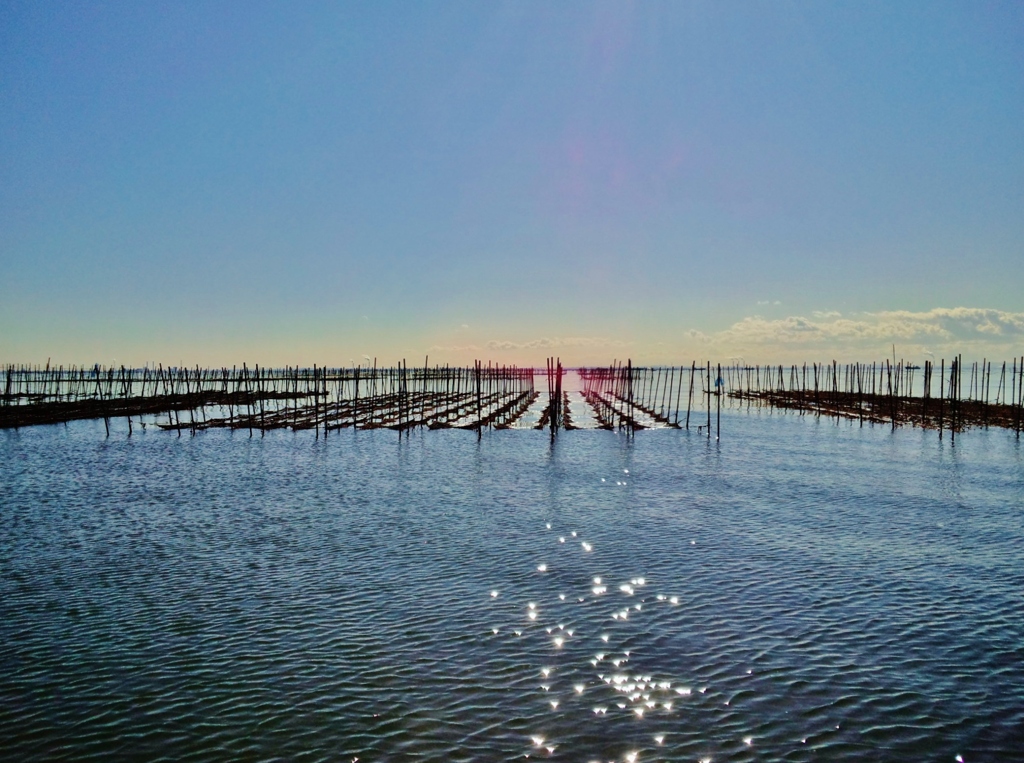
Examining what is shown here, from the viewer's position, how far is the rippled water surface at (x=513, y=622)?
849cm

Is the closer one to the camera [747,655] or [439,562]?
[747,655]

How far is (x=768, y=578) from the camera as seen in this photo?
47.2 ft

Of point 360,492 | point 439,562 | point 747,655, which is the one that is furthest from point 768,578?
point 360,492

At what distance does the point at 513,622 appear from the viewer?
12070 millimetres

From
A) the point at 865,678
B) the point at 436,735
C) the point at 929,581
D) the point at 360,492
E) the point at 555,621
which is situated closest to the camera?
the point at 436,735

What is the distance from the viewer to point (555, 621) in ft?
40.0

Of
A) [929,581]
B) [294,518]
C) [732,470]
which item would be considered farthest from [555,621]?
[732,470]

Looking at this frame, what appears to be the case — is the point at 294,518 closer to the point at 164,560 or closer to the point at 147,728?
the point at 164,560

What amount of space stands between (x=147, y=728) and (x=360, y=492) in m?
16.6

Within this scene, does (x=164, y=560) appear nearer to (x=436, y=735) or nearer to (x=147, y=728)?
(x=147, y=728)

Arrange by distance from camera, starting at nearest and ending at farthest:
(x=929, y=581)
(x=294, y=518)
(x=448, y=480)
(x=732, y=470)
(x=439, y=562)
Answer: (x=929, y=581) < (x=439, y=562) < (x=294, y=518) < (x=448, y=480) < (x=732, y=470)

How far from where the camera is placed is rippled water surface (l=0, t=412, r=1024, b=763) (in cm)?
849

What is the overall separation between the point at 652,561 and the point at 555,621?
177 inches

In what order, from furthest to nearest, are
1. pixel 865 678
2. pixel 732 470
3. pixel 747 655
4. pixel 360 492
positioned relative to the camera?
1. pixel 732 470
2. pixel 360 492
3. pixel 747 655
4. pixel 865 678
